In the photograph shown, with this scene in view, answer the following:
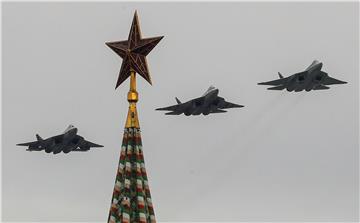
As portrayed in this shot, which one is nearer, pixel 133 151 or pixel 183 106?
pixel 133 151

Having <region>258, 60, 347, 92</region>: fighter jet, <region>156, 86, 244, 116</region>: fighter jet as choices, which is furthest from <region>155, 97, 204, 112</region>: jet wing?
<region>258, 60, 347, 92</region>: fighter jet

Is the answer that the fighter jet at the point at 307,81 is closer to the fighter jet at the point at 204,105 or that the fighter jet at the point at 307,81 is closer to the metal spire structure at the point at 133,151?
the fighter jet at the point at 204,105

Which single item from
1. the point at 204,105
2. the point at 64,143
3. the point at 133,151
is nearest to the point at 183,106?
the point at 204,105

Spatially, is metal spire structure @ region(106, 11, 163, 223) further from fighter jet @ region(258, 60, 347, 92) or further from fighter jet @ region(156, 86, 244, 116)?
fighter jet @ region(258, 60, 347, 92)

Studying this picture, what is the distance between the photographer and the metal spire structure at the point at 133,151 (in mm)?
57438

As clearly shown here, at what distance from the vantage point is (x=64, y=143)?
67.3 meters

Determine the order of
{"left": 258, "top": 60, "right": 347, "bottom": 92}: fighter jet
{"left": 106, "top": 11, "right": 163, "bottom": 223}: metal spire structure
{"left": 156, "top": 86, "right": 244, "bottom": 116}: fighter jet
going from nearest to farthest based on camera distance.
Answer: {"left": 106, "top": 11, "right": 163, "bottom": 223}: metal spire structure → {"left": 156, "top": 86, "right": 244, "bottom": 116}: fighter jet → {"left": 258, "top": 60, "right": 347, "bottom": 92}: fighter jet

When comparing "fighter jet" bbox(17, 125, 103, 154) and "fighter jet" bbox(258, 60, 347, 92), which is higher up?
"fighter jet" bbox(258, 60, 347, 92)

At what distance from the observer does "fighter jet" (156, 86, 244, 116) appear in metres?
66.6

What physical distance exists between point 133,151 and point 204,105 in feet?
36.2

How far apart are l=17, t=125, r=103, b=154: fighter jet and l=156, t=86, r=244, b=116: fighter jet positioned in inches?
352

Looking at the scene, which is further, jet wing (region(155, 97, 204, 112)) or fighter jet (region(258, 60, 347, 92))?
fighter jet (region(258, 60, 347, 92))

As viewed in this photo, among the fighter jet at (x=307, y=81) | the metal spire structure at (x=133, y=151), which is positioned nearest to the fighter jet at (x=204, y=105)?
the fighter jet at (x=307, y=81)

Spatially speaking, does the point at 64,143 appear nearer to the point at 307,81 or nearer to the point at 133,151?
the point at 133,151
